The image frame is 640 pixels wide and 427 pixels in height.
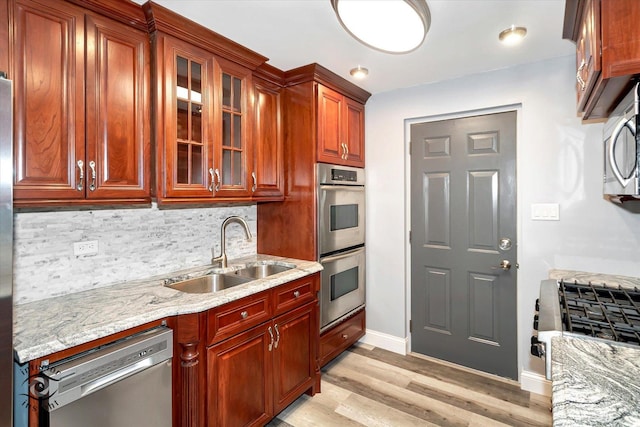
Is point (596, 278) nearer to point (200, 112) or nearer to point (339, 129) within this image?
point (339, 129)

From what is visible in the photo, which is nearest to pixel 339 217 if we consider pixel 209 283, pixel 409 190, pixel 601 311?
pixel 409 190

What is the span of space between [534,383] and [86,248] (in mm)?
3171

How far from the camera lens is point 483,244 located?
270cm

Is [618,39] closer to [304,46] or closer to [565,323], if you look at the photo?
[565,323]

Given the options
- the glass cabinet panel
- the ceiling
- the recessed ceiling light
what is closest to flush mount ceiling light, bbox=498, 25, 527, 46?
the ceiling

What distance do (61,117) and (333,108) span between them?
1.86m

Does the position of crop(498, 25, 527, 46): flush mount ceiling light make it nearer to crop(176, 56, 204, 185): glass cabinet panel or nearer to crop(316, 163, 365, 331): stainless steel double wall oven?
crop(316, 163, 365, 331): stainless steel double wall oven

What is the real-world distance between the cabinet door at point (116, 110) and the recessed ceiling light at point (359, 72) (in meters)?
1.45

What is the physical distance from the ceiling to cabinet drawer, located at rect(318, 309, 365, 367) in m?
2.14

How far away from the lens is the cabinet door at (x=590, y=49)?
4.00 feet

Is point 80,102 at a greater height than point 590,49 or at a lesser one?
lesser

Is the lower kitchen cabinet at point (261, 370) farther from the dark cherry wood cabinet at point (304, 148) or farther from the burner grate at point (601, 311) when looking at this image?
the burner grate at point (601, 311)

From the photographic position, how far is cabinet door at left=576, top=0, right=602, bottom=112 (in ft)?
4.00

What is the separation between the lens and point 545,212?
2408 mm
